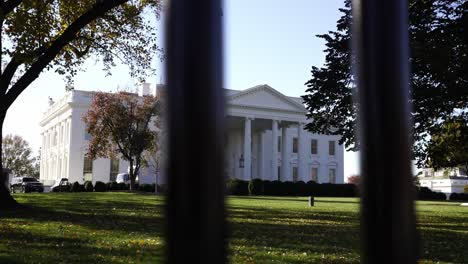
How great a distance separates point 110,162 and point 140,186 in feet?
54.5

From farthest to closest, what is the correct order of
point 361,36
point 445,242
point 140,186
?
point 140,186 → point 445,242 → point 361,36

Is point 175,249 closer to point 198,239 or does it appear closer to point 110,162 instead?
point 198,239

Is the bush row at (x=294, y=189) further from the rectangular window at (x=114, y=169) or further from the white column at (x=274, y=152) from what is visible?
the rectangular window at (x=114, y=169)

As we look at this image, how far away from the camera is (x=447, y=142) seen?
875 inches

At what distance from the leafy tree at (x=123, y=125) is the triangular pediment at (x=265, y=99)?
1876 centimetres

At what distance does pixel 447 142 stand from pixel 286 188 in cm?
3760

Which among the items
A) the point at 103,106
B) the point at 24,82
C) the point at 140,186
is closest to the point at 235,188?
the point at 140,186

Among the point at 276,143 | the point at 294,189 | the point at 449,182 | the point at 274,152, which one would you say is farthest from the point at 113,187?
the point at 449,182

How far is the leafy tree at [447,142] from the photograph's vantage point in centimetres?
2108

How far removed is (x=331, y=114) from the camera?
2372 cm

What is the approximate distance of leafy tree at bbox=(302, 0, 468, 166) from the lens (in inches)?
676

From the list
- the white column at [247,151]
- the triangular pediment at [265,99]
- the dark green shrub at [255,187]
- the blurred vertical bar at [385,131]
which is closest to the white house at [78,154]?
the white column at [247,151]

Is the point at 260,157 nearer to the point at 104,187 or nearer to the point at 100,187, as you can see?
the point at 104,187

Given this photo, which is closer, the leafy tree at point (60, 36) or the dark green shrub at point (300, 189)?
the leafy tree at point (60, 36)
